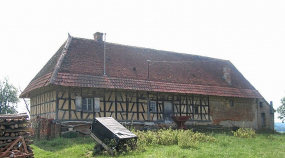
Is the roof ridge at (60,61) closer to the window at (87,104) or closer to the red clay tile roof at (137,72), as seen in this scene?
the red clay tile roof at (137,72)

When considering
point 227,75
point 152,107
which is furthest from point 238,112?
point 152,107

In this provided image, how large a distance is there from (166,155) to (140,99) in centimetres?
1012

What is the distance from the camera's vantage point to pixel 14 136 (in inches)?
528

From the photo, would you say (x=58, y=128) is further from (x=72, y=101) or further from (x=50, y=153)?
(x=50, y=153)

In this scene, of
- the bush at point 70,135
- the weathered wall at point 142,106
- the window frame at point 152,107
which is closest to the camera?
the bush at point 70,135

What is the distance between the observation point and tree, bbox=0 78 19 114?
40.3 m

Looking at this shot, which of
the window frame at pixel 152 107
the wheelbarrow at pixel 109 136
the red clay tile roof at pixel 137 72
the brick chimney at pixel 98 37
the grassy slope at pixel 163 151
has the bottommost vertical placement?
the grassy slope at pixel 163 151

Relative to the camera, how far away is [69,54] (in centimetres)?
2239

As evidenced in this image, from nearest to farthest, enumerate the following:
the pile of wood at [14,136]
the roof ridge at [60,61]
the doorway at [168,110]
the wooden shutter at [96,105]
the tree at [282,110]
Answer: the pile of wood at [14,136] < the roof ridge at [60,61] < the wooden shutter at [96,105] < the doorway at [168,110] < the tree at [282,110]

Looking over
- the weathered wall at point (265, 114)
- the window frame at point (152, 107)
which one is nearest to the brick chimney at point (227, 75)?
the weathered wall at point (265, 114)

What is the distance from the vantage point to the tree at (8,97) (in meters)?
40.3

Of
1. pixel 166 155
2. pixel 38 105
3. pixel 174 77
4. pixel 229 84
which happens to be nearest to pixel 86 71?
pixel 38 105

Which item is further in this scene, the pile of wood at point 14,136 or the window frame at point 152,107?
the window frame at point 152,107

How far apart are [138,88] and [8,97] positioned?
79.6 ft
